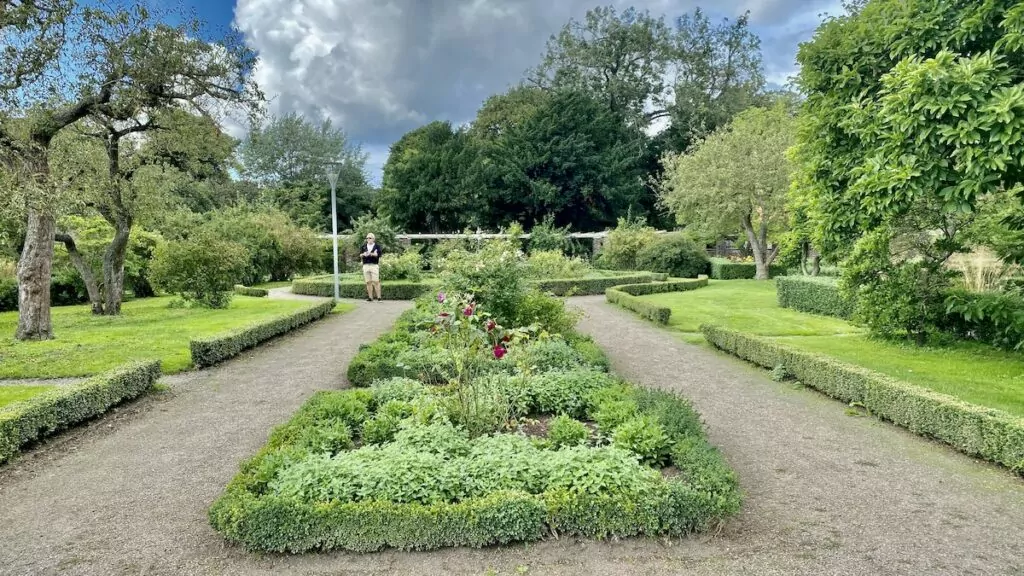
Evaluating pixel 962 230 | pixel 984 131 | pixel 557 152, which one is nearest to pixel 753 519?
pixel 984 131

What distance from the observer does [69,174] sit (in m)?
11.3

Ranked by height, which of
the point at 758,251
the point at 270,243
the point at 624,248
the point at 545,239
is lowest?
the point at 758,251

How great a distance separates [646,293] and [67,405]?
16271 mm

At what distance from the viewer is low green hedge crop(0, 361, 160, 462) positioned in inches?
191

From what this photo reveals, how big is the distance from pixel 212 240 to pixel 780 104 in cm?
2625

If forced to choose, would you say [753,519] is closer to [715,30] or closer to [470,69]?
[470,69]

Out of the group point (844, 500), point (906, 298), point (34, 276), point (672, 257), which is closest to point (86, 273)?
point (34, 276)

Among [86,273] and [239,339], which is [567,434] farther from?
[86,273]

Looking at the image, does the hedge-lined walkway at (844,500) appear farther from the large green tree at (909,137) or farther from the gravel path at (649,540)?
the large green tree at (909,137)

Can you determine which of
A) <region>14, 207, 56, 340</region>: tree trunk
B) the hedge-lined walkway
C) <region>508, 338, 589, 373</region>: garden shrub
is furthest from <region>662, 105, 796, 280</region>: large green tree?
<region>14, 207, 56, 340</region>: tree trunk

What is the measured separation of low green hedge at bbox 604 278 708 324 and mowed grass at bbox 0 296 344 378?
769cm

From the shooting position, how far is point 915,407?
17.7 feet

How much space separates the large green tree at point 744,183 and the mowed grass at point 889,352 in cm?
854

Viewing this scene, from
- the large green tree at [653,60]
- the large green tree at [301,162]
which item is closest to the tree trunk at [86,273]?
the large green tree at [301,162]
